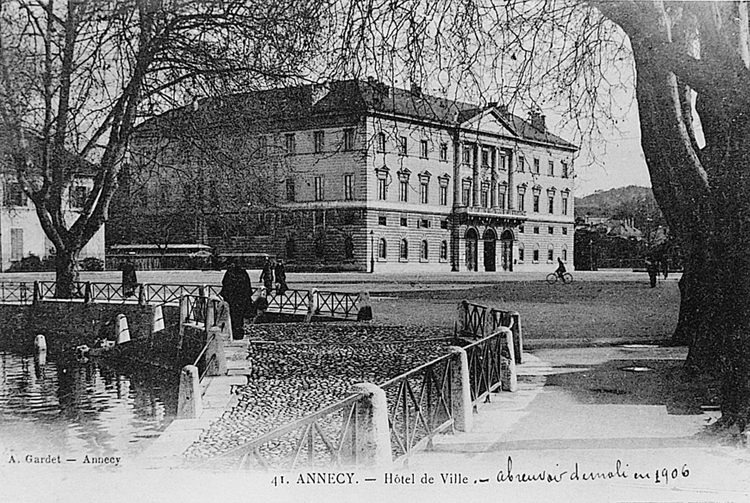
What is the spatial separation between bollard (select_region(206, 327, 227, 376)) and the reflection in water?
94 centimetres

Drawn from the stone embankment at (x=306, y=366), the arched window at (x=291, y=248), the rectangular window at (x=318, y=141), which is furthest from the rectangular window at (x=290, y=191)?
the stone embankment at (x=306, y=366)

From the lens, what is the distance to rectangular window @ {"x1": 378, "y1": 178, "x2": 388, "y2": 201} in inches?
334

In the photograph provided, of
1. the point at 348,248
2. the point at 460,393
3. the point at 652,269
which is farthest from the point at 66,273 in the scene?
the point at 652,269

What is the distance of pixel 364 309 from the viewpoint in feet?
48.5

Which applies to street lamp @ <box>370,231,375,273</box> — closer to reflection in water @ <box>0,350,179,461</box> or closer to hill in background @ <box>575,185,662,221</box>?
hill in background @ <box>575,185,662,221</box>

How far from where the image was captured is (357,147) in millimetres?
8391

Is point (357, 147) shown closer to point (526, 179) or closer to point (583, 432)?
point (526, 179)

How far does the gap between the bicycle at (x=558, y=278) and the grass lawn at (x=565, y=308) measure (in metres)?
0.11

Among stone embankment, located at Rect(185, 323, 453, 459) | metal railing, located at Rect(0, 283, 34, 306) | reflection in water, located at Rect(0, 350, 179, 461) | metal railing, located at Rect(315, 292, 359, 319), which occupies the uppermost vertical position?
metal railing, located at Rect(0, 283, 34, 306)

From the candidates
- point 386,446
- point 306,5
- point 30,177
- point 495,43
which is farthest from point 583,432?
point 30,177

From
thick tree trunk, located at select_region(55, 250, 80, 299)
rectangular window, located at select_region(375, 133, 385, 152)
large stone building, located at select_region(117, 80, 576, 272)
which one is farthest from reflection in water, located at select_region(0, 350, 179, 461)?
rectangular window, located at select_region(375, 133, 385, 152)

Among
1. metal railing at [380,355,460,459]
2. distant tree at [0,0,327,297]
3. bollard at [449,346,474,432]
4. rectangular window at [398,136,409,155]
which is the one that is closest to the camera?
metal railing at [380,355,460,459]

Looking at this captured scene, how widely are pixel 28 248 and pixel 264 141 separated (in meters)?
4.72

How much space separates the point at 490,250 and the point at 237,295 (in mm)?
5006
